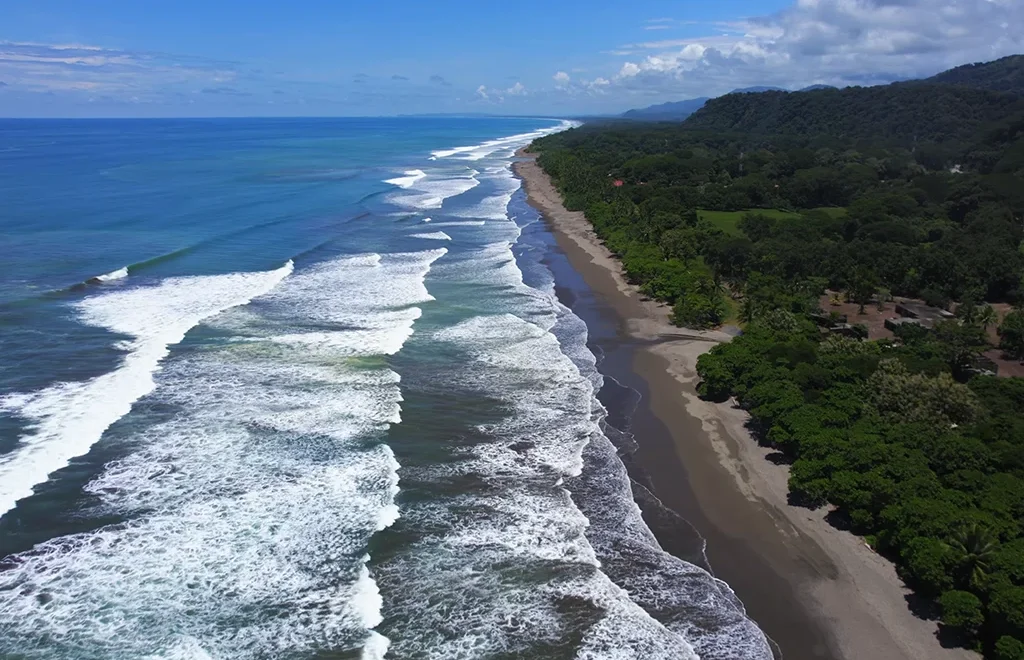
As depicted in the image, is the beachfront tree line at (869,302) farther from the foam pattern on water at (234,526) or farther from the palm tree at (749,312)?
the foam pattern on water at (234,526)

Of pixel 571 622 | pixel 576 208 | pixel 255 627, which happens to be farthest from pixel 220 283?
pixel 576 208

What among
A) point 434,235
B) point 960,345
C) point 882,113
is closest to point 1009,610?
point 960,345

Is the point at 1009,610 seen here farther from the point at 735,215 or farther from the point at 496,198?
the point at 496,198

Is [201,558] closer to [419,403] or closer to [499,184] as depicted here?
[419,403]

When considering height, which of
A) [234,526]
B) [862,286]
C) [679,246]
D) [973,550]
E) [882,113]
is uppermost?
[882,113]

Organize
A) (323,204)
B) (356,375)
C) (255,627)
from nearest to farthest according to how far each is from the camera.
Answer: (255,627), (356,375), (323,204)

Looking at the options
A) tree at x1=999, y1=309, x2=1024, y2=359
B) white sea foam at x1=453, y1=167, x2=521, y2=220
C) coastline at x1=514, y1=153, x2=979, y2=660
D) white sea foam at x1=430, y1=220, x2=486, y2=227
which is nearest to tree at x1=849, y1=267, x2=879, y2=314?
tree at x1=999, y1=309, x2=1024, y2=359

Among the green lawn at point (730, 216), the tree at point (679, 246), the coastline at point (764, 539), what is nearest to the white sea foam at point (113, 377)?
the coastline at point (764, 539)
